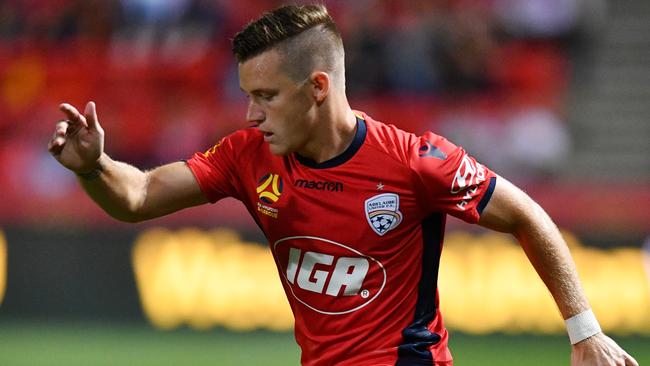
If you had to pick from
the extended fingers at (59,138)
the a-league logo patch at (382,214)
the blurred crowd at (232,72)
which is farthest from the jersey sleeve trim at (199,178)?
the blurred crowd at (232,72)

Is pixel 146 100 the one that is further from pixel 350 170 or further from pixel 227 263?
pixel 350 170

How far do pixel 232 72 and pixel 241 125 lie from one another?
1.19m

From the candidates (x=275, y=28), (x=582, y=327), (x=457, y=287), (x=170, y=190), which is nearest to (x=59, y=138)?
(x=170, y=190)

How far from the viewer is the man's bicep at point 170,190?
484 cm

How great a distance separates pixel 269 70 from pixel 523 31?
9833 millimetres

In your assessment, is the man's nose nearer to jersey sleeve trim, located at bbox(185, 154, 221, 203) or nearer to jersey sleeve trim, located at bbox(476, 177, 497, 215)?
jersey sleeve trim, located at bbox(185, 154, 221, 203)

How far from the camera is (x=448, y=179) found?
4.58 m

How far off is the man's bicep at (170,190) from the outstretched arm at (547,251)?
3.95 ft

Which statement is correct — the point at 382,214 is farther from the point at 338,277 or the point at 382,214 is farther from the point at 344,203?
the point at 338,277

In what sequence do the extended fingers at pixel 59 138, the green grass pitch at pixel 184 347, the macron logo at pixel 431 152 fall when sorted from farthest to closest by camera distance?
the green grass pitch at pixel 184 347 < the macron logo at pixel 431 152 < the extended fingers at pixel 59 138

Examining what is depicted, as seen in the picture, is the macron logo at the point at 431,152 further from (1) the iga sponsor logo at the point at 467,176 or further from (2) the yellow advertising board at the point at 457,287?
(2) the yellow advertising board at the point at 457,287

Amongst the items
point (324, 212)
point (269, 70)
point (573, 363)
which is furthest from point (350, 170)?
point (573, 363)

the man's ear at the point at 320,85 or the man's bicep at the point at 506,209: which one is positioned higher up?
the man's ear at the point at 320,85

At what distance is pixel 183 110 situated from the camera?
44.4ft
